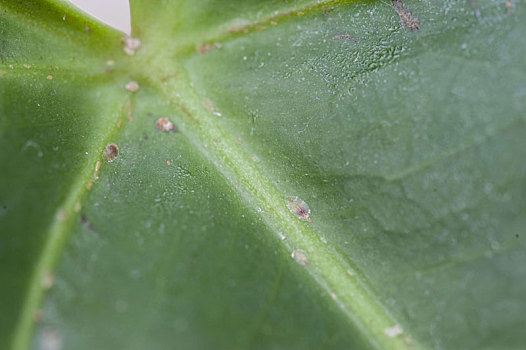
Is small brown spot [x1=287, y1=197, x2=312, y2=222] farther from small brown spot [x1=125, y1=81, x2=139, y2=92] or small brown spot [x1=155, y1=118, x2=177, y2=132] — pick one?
small brown spot [x1=125, y1=81, x2=139, y2=92]

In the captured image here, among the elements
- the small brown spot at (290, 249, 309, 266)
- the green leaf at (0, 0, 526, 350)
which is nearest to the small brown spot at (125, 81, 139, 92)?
the green leaf at (0, 0, 526, 350)

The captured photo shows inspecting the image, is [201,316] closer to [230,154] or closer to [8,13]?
[230,154]

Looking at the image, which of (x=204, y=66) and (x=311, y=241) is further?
(x=204, y=66)

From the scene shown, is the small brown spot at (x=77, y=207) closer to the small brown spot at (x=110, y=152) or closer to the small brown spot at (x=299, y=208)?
the small brown spot at (x=110, y=152)

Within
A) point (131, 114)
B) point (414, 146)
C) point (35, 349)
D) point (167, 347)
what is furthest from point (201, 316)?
point (414, 146)

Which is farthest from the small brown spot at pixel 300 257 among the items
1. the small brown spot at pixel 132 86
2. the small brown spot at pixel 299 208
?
the small brown spot at pixel 132 86

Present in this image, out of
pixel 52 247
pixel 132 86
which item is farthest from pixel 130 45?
pixel 52 247

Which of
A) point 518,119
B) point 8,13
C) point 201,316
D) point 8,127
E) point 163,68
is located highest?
point 8,13
